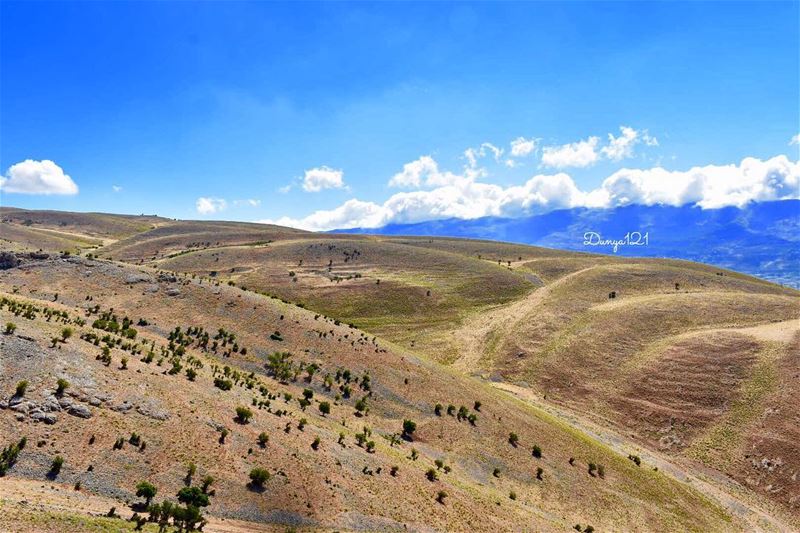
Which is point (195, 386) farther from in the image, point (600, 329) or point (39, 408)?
point (600, 329)

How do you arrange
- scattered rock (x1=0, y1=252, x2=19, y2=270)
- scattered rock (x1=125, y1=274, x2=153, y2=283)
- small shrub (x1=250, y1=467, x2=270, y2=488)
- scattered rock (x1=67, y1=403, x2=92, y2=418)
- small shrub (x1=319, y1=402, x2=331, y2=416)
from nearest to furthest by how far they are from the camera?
scattered rock (x1=67, y1=403, x2=92, y2=418) → small shrub (x1=250, y1=467, x2=270, y2=488) → small shrub (x1=319, y1=402, x2=331, y2=416) → scattered rock (x1=0, y1=252, x2=19, y2=270) → scattered rock (x1=125, y1=274, x2=153, y2=283)

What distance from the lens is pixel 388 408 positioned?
47625mm

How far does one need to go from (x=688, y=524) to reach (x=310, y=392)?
3717 cm

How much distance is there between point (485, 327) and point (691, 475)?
46.8m

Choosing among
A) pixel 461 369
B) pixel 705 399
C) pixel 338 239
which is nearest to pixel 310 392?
pixel 461 369

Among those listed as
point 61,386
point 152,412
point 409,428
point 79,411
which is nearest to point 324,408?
point 409,428

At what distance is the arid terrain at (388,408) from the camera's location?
25.5 m

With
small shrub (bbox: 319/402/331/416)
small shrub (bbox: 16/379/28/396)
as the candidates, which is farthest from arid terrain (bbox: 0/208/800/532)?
small shrub (bbox: 319/402/331/416)

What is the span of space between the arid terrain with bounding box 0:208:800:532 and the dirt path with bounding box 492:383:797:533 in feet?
1.04

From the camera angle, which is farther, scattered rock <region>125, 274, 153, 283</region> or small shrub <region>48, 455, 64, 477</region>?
scattered rock <region>125, 274, 153, 283</region>

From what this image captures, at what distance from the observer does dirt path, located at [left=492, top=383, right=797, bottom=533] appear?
139 ft

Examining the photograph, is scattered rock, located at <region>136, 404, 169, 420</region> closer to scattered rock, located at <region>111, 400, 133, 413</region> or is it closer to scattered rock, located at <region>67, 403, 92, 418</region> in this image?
scattered rock, located at <region>111, 400, 133, 413</region>

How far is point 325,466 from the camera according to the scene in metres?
30.9

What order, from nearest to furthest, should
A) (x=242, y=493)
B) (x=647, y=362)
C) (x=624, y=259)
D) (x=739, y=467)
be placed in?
(x=242, y=493)
(x=739, y=467)
(x=647, y=362)
(x=624, y=259)
